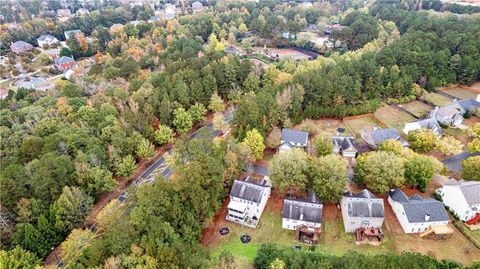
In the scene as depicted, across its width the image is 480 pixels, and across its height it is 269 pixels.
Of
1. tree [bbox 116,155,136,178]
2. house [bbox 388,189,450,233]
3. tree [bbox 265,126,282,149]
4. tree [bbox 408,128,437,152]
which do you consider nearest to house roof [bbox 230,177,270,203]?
tree [bbox 265,126,282,149]

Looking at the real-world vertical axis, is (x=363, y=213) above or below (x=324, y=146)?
below

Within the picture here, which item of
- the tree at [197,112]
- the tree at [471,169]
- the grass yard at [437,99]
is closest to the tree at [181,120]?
the tree at [197,112]

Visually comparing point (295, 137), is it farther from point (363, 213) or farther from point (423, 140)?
point (423, 140)

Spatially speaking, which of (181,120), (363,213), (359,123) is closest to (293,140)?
(359,123)

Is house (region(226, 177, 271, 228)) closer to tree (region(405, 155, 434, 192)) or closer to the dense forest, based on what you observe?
the dense forest

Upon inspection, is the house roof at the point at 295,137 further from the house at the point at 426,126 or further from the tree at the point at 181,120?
the house at the point at 426,126

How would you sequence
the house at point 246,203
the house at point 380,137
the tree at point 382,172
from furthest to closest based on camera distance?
the house at point 380,137 < the tree at point 382,172 < the house at point 246,203

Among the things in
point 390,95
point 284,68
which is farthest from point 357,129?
point 284,68

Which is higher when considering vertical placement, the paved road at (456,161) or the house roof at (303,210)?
the house roof at (303,210)
